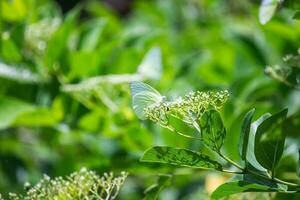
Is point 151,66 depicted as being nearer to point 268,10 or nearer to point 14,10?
point 14,10

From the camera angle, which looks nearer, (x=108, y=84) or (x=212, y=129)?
(x=212, y=129)

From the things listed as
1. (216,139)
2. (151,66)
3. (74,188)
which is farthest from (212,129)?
(151,66)

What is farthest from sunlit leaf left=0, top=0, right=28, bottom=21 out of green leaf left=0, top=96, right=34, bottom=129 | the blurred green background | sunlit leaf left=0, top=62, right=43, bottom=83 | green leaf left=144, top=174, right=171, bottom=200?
green leaf left=144, top=174, right=171, bottom=200

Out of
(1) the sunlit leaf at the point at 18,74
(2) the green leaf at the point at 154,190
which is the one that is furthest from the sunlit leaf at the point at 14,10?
(2) the green leaf at the point at 154,190

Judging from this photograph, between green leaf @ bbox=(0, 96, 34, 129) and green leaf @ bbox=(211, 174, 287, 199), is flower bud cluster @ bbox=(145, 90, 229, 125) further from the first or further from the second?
green leaf @ bbox=(0, 96, 34, 129)

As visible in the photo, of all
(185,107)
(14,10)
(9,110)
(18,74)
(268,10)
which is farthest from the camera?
(14,10)

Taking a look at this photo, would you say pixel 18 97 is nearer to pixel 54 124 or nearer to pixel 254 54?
pixel 54 124
